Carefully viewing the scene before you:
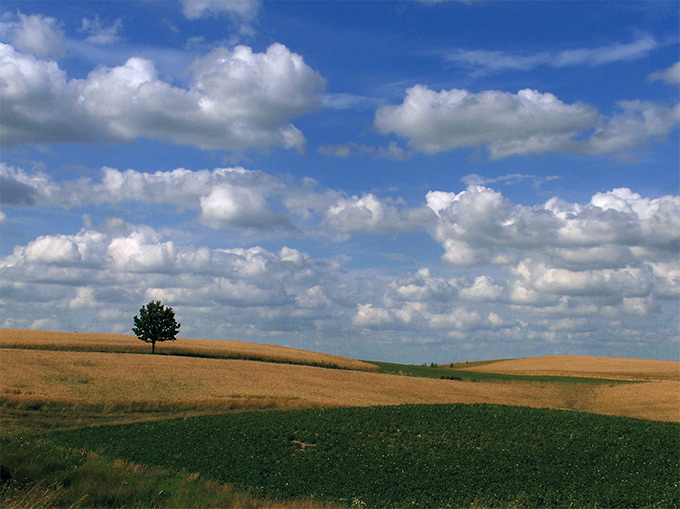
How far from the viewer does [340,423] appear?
30766mm

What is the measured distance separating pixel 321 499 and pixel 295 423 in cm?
1245

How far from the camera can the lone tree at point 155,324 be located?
73.4 meters

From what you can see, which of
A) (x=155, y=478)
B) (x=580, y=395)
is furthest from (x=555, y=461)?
(x=580, y=395)

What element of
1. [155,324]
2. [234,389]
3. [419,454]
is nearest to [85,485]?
[419,454]

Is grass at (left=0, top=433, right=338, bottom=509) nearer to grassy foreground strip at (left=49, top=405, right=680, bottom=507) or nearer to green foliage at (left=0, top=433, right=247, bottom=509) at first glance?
green foliage at (left=0, top=433, right=247, bottom=509)

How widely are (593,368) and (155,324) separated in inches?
2579

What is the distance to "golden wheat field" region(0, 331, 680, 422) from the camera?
3781 cm

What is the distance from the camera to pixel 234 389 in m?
43.9

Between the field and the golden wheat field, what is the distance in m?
0.17

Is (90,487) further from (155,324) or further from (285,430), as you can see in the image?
(155,324)

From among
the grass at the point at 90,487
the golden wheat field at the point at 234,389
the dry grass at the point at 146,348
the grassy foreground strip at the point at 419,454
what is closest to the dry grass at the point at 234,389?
the golden wheat field at the point at 234,389

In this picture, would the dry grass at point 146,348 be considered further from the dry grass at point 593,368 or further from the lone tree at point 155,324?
the dry grass at point 593,368

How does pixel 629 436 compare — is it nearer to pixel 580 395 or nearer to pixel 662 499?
pixel 662 499

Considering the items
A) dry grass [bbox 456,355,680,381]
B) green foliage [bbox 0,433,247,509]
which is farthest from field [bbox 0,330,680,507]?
dry grass [bbox 456,355,680,381]
